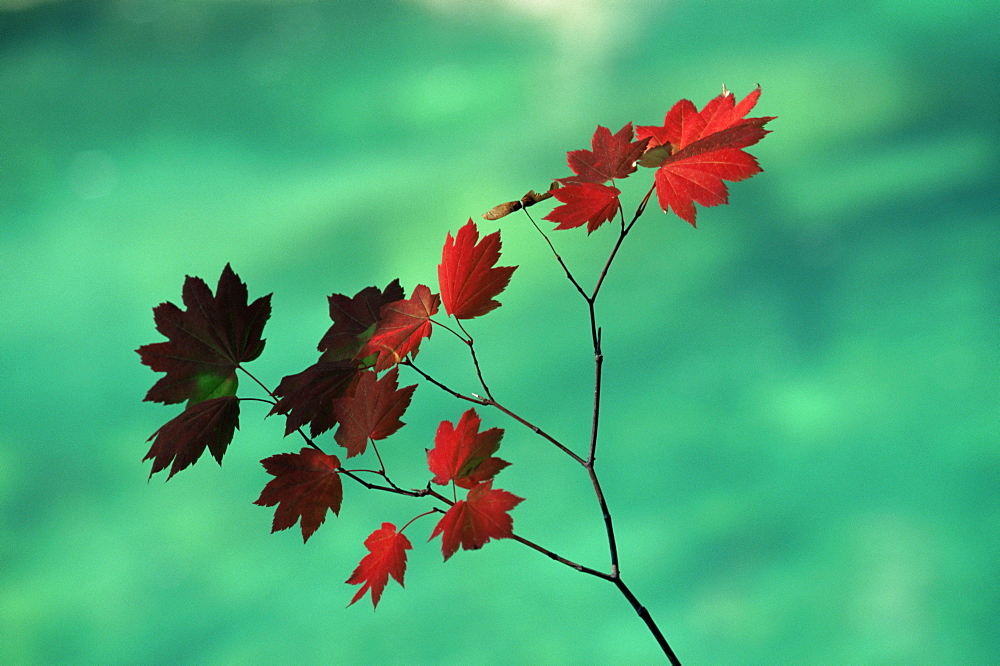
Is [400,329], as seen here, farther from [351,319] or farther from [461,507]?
[461,507]

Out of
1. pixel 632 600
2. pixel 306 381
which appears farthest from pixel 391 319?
pixel 632 600

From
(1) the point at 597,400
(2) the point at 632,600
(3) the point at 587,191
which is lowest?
(2) the point at 632,600

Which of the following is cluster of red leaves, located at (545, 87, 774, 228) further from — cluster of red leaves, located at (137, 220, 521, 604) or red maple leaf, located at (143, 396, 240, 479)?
red maple leaf, located at (143, 396, 240, 479)

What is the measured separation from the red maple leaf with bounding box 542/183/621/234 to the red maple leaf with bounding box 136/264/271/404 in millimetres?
229

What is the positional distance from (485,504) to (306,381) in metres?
0.16

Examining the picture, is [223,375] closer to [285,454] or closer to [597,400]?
[285,454]

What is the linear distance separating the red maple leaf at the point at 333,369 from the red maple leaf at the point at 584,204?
149 millimetres

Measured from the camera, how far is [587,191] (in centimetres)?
61

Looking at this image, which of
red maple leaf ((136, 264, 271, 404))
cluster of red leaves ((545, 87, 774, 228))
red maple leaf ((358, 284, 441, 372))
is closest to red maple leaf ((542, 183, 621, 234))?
cluster of red leaves ((545, 87, 774, 228))

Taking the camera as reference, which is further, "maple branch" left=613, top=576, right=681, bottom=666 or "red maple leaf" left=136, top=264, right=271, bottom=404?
"red maple leaf" left=136, top=264, right=271, bottom=404

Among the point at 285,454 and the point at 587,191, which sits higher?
the point at 587,191

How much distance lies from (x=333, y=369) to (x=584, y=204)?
213mm

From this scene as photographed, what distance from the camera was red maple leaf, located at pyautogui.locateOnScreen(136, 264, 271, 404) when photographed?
0.65 m

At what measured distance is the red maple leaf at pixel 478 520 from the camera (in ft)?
1.70
